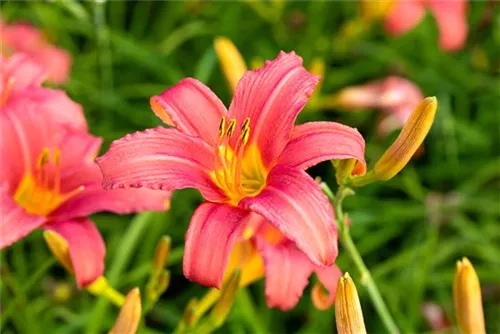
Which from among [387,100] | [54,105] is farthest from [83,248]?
[387,100]

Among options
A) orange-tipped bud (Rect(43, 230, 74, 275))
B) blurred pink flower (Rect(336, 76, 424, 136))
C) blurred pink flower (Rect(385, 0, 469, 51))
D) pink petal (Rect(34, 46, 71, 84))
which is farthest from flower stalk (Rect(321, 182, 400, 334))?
blurred pink flower (Rect(385, 0, 469, 51))

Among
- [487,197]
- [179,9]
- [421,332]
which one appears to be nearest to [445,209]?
[487,197]

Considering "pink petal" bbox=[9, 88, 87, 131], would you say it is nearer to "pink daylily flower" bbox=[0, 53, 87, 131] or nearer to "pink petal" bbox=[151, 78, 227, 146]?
"pink daylily flower" bbox=[0, 53, 87, 131]

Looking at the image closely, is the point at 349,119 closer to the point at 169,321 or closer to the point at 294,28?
the point at 294,28

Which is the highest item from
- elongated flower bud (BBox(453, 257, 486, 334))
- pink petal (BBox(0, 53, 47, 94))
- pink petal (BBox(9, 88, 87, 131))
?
pink petal (BBox(0, 53, 47, 94))

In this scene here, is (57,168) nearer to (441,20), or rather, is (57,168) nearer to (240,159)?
(240,159)

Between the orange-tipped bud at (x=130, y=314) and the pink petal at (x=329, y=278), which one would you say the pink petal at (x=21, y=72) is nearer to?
the orange-tipped bud at (x=130, y=314)
